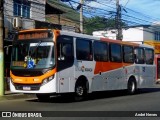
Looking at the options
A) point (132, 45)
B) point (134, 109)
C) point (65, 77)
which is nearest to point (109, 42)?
point (132, 45)

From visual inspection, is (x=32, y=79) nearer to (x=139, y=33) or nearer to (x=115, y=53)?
(x=115, y=53)

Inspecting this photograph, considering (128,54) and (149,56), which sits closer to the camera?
(128,54)

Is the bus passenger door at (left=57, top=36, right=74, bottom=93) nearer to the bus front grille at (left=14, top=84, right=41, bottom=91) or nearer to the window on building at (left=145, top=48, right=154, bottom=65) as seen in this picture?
the bus front grille at (left=14, top=84, right=41, bottom=91)

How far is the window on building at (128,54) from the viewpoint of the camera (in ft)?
74.4

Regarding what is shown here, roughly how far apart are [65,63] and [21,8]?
14.3 meters

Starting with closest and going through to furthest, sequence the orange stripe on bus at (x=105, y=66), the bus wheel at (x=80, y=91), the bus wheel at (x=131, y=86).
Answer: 1. the bus wheel at (x=80, y=91)
2. the orange stripe on bus at (x=105, y=66)
3. the bus wheel at (x=131, y=86)

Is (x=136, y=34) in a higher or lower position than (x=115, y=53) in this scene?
higher

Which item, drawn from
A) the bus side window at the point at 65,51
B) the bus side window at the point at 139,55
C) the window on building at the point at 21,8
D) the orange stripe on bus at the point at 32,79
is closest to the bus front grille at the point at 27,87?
the orange stripe on bus at the point at 32,79

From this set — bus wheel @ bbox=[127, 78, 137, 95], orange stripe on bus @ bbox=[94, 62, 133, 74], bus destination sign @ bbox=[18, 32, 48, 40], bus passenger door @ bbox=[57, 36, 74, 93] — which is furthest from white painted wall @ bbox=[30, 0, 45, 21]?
bus passenger door @ bbox=[57, 36, 74, 93]

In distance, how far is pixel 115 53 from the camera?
70.9 feet

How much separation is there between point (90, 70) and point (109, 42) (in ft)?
8.42

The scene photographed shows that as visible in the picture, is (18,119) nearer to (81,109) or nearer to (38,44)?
(81,109)

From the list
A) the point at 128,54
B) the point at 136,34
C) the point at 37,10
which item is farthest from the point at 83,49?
the point at 136,34

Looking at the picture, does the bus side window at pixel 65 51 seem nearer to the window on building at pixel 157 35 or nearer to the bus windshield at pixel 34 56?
the bus windshield at pixel 34 56
